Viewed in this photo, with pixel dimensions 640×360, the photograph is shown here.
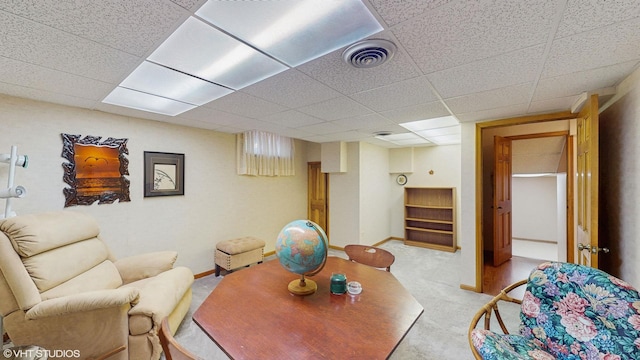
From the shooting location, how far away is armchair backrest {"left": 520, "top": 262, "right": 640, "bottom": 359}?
4.06 feet

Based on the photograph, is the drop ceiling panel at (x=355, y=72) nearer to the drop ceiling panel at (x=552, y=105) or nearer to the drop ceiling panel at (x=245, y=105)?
the drop ceiling panel at (x=245, y=105)

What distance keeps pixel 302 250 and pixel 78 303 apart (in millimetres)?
1617

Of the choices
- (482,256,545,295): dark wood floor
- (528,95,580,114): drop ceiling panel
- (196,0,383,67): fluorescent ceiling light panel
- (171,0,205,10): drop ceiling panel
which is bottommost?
(482,256,545,295): dark wood floor

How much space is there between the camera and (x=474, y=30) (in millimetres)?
1289

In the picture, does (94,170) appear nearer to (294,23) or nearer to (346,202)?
(294,23)

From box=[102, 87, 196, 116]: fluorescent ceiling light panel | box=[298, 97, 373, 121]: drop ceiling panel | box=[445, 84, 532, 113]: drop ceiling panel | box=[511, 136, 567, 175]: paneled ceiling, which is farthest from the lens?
box=[511, 136, 567, 175]: paneled ceiling

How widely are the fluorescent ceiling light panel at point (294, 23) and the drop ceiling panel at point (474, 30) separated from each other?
23 centimetres

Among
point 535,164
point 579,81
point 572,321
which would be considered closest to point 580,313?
point 572,321

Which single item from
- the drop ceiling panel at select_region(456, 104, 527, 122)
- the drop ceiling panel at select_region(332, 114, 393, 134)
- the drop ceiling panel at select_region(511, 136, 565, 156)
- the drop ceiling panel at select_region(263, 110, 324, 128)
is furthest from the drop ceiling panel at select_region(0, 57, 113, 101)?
the drop ceiling panel at select_region(511, 136, 565, 156)

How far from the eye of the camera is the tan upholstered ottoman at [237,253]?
3517 mm

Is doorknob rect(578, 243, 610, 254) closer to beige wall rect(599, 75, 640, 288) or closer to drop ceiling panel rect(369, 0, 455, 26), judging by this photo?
beige wall rect(599, 75, 640, 288)

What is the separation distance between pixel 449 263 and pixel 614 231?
2418mm

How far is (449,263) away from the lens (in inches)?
169

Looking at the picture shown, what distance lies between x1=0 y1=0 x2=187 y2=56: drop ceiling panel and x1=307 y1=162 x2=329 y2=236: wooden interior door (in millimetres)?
4279
